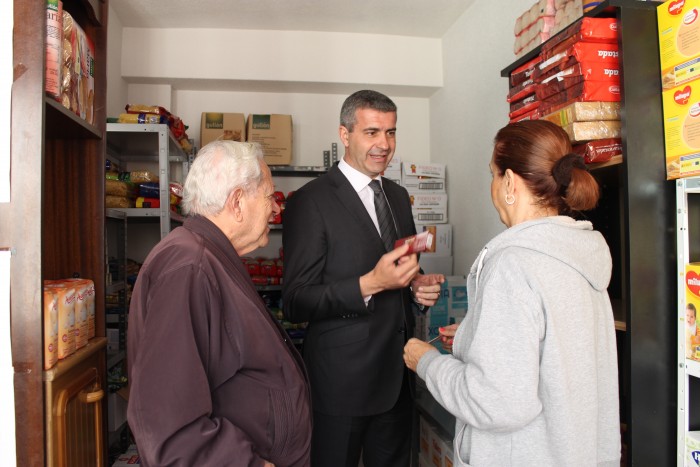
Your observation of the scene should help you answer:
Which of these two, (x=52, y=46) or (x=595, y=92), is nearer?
(x=52, y=46)

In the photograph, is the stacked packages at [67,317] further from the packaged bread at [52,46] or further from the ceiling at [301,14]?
the ceiling at [301,14]

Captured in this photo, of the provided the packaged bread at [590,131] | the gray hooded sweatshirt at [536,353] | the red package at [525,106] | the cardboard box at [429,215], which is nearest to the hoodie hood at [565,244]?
the gray hooded sweatshirt at [536,353]

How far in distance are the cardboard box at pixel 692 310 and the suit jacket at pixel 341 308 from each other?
954 mm

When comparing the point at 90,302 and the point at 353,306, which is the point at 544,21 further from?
the point at 90,302

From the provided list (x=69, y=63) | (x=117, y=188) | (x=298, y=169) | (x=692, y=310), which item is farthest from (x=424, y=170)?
A: (x=69, y=63)

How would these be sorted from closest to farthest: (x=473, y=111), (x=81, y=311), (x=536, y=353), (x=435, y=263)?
1. (x=536, y=353)
2. (x=81, y=311)
3. (x=473, y=111)
4. (x=435, y=263)

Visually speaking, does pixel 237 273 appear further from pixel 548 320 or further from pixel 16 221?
pixel 548 320

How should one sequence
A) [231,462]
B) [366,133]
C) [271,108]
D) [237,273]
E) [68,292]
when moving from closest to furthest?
[231,462]
[237,273]
[68,292]
[366,133]
[271,108]

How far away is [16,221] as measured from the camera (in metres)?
1.10

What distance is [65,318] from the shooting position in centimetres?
129

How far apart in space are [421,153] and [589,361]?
11.9 ft

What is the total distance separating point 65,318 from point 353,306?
3.00 feet

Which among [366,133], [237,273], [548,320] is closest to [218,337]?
[237,273]

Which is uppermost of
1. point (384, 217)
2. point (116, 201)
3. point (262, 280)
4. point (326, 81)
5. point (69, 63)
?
point (326, 81)
